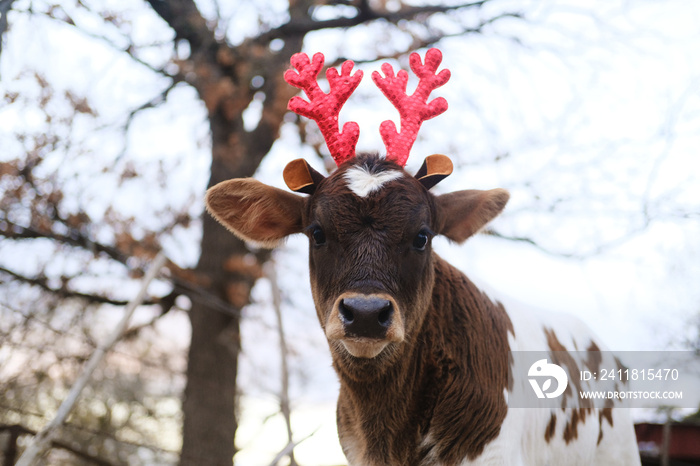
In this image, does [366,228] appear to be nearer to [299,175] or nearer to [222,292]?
[299,175]

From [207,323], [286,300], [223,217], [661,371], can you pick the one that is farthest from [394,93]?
[286,300]

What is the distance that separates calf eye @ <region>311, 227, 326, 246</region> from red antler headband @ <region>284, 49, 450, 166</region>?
1.77ft

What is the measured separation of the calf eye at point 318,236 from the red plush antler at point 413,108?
0.62 metres

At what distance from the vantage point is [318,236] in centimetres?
289

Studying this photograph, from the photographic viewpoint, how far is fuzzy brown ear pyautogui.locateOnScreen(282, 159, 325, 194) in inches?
118

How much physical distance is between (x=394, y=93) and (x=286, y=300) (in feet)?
23.4

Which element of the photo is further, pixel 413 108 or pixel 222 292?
pixel 222 292

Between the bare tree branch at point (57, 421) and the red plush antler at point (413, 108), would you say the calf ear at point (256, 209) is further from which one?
the bare tree branch at point (57, 421)


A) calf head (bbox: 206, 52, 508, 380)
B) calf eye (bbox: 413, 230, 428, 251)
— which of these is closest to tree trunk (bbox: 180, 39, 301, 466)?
calf head (bbox: 206, 52, 508, 380)

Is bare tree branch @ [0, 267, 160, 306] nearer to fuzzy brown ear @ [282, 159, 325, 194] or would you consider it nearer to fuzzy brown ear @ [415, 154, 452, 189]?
fuzzy brown ear @ [282, 159, 325, 194]

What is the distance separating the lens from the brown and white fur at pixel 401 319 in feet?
8.60

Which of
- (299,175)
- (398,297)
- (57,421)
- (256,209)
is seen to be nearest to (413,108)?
(299,175)
